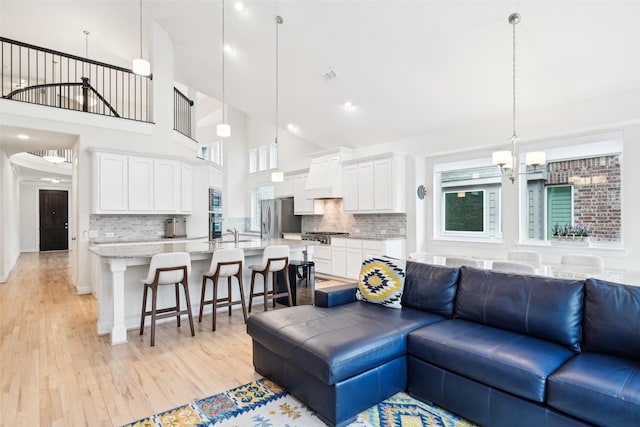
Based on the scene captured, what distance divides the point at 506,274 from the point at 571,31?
2.85 meters

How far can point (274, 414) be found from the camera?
2232 mm

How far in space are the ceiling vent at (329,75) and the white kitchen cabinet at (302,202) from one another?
3.14 meters

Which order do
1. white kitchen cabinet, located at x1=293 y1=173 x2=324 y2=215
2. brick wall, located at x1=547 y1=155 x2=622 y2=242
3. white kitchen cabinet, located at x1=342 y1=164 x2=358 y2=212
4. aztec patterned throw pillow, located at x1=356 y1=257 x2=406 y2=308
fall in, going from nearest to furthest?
1. aztec patterned throw pillow, located at x1=356 y1=257 x2=406 y2=308
2. brick wall, located at x1=547 y1=155 x2=622 y2=242
3. white kitchen cabinet, located at x1=342 y1=164 x2=358 y2=212
4. white kitchen cabinet, located at x1=293 y1=173 x2=324 y2=215

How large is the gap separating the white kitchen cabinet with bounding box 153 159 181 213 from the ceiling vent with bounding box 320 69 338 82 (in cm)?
312

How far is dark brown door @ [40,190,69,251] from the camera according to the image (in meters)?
12.0

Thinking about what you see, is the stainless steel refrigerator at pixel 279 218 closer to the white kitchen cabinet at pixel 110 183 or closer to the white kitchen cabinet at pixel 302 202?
the white kitchen cabinet at pixel 302 202

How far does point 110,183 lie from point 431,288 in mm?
5293

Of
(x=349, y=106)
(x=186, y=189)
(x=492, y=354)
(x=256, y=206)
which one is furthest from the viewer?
(x=256, y=206)

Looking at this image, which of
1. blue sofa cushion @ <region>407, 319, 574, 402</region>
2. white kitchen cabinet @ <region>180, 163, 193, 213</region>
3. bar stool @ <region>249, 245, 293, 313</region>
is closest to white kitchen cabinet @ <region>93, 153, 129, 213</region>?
white kitchen cabinet @ <region>180, 163, 193, 213</region>

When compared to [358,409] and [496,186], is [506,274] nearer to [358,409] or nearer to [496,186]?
[358,409]

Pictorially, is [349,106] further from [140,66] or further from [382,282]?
[382,282]

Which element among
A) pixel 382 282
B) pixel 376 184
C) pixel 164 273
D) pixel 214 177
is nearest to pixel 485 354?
pixel 382 282

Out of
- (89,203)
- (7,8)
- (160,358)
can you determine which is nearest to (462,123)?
(160,358)

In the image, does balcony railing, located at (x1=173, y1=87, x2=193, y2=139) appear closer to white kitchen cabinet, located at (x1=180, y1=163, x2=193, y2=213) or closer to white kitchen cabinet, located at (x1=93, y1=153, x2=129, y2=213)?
white kitchen cabinet, located at (x1=180, y1=163, x2=193, y2=213)
